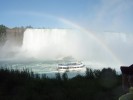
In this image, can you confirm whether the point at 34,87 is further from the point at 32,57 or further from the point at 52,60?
the point at 32,57

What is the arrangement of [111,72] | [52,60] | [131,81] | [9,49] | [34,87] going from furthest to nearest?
[9,49] → [52,60] → [111,72] → [34,87] → [131,81]

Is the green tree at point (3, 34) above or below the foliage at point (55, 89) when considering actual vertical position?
above

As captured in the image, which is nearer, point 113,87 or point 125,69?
point 125,69

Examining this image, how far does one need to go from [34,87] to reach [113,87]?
2.55 m

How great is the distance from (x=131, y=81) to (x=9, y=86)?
27.4ft

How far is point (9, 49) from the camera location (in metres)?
105

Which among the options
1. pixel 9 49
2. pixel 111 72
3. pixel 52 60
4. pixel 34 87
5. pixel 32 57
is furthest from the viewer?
pixel 9 49

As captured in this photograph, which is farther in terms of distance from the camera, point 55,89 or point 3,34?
point 3,34

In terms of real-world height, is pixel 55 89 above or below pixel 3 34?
below

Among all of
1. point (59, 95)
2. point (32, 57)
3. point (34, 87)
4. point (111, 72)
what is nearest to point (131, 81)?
point (59, 95)

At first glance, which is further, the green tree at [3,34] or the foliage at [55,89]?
the green tree at [3,34]

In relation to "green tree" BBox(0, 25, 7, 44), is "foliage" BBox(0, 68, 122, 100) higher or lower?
lower

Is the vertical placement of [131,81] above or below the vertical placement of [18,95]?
above

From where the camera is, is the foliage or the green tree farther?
the green tree
